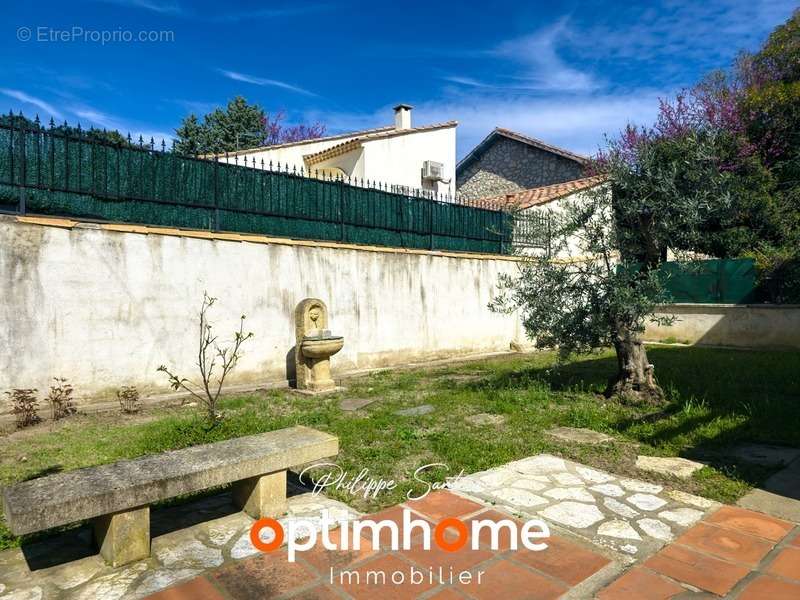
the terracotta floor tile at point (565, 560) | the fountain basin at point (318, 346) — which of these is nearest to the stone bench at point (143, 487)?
the terracotta floor tile at point (565, 560)

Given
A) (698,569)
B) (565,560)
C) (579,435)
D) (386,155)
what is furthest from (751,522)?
(386,155)

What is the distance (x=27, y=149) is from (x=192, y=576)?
6028 millimetres

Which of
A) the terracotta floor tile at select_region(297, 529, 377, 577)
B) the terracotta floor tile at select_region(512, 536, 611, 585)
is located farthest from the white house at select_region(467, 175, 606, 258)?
the terracotta floor tile at select_region(297, 529, 377, 577)

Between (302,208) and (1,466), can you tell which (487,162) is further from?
(1,466)

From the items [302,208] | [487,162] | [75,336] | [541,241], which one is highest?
[487,162]

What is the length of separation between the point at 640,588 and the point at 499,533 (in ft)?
2.70

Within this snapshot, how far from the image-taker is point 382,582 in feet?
8.37

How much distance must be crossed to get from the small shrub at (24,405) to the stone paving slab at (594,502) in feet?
15.6

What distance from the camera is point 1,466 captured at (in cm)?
426

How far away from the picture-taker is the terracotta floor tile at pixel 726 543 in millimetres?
2758

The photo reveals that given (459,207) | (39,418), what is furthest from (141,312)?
(459,207)

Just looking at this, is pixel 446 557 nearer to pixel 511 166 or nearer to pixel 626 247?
pixel 626 247

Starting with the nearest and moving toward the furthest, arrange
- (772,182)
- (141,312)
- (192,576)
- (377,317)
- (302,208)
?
1. (192,576)
2. (141,312)
3. (302,208)
4. (377,317)
5. (772,182)

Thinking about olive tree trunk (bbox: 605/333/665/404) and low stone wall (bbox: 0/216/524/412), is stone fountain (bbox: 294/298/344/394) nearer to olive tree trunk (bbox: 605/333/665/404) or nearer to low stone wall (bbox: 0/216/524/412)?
low stone wall (bbox: 0/216/524/412)
